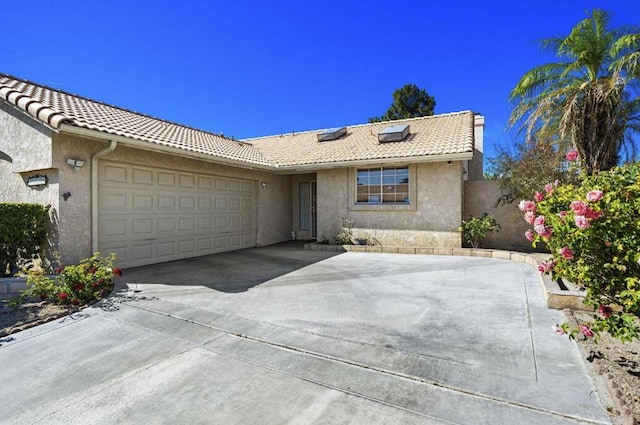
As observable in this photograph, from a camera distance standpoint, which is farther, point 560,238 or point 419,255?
point 419,255

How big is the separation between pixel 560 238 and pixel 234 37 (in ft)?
50.9

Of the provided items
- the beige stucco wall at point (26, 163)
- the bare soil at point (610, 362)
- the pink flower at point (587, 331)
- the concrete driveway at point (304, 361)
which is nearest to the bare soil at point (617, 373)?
the bare soil at point (610, 362)

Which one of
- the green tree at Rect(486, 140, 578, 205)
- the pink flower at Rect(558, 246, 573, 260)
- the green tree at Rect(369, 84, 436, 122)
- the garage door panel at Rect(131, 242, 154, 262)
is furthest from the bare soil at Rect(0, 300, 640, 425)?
the green tree at Rect(369, 84, 436, 122)

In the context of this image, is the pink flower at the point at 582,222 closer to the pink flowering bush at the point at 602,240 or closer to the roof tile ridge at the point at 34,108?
the pink flowering bush at the point at 602,240

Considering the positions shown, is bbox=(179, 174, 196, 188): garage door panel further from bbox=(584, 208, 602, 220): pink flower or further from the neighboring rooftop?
bbox=(584, 208, 602, 220): pink flower

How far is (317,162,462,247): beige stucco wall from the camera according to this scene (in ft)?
41.1

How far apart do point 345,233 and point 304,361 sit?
1011 cm

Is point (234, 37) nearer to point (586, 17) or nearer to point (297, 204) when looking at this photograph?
point (297, 204)

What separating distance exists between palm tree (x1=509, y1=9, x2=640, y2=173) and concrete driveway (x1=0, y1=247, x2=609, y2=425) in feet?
20.8

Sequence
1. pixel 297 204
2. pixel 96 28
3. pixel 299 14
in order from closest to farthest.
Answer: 1. pixel 96 28
2. pixel 299 14
3. pixel 297 204

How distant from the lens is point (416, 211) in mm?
13055

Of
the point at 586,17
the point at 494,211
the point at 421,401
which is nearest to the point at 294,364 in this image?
the point at 421,401

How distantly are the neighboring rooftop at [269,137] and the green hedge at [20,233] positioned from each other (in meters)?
2.14

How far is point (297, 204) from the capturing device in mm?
17406
